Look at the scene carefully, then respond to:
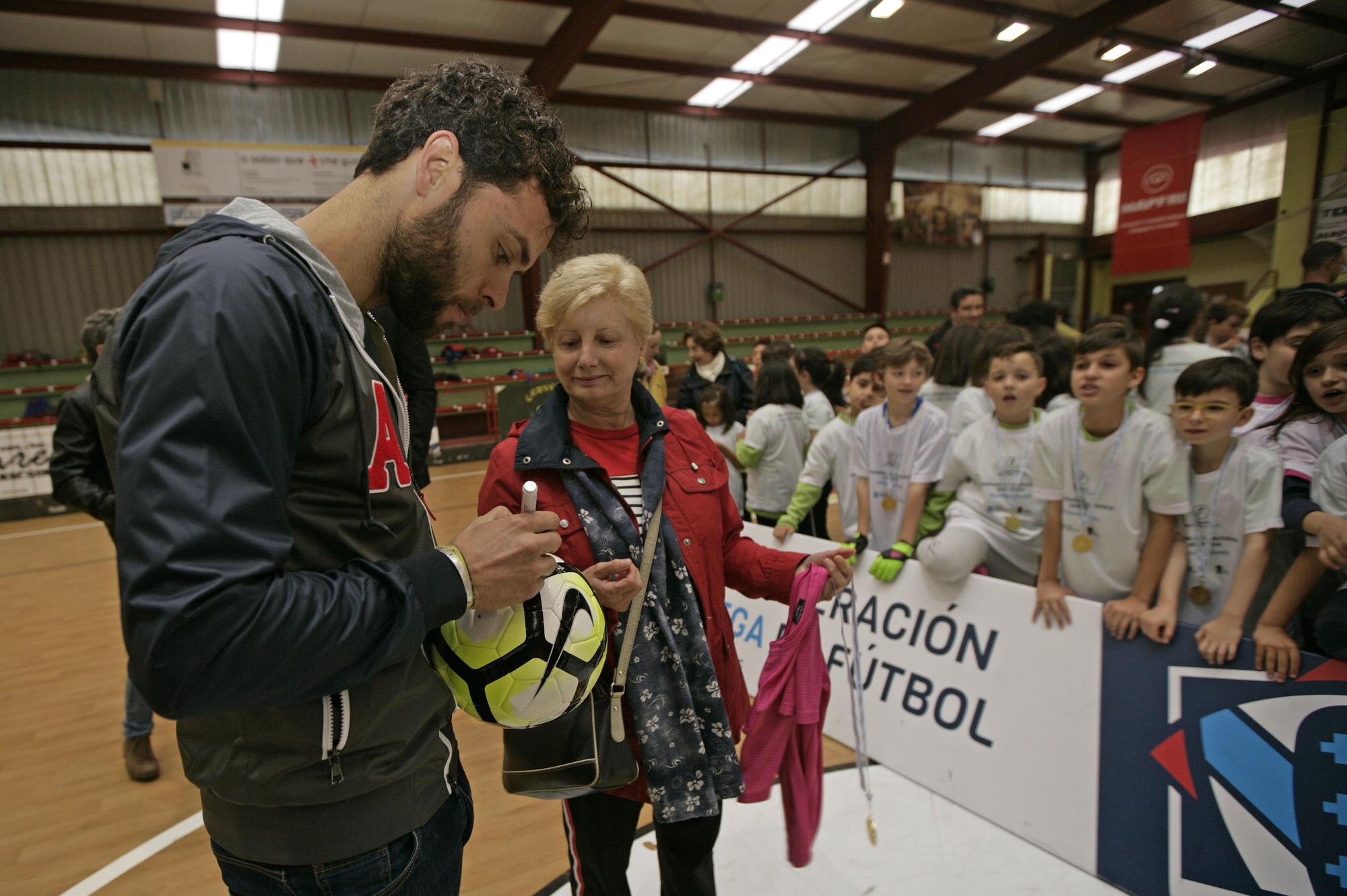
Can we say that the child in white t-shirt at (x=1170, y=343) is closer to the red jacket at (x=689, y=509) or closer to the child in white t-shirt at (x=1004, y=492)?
the child in white t-shirt at (x=1004, y=492)

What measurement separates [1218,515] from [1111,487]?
294 millimetres

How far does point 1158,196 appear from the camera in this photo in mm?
3004

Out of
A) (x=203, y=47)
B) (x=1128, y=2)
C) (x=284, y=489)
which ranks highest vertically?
(x=203, y=47)

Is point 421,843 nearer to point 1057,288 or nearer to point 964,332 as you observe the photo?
point 964,332

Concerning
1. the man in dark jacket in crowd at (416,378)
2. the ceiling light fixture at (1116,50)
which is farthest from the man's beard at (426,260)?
the ceiling light fixture at (1116,50)

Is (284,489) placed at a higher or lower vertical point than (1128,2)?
lower

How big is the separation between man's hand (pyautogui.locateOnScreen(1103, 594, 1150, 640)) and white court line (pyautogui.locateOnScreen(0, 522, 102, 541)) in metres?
9.76

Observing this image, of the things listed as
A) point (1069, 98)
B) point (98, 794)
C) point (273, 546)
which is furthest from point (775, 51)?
point (273, 546)

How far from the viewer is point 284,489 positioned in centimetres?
75

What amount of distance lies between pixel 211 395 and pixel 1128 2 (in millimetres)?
6420

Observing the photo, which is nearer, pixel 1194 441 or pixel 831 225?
pixel 1194 441

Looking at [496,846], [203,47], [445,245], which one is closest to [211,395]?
[445,245]

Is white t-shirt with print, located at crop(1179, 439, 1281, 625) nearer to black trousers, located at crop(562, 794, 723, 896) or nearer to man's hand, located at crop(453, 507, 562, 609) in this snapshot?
black trousers, located at crop(562, 794, 723, 896)

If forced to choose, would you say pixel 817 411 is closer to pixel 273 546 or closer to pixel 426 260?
pixel 426 260
